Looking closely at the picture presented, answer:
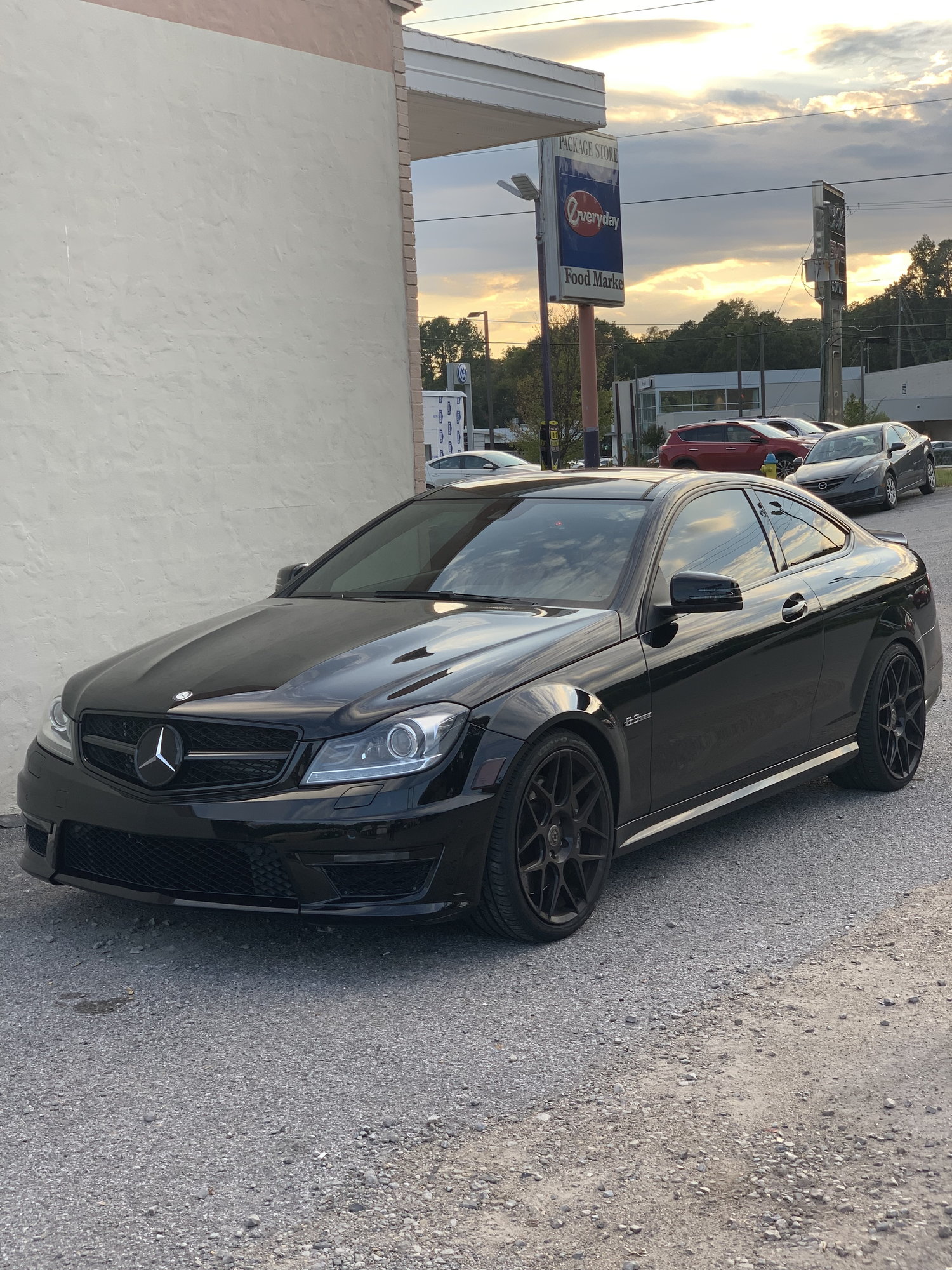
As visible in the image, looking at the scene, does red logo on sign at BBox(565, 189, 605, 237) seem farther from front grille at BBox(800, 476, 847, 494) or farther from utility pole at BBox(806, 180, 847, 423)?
utility pole at BBox(806, 180, 847, 423)

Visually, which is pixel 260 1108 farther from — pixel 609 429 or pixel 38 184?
pixel 609 429

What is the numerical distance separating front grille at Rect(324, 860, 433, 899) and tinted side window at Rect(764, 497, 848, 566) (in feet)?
8.42

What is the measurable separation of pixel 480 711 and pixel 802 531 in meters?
2.51

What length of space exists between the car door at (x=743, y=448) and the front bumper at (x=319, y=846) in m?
29.4

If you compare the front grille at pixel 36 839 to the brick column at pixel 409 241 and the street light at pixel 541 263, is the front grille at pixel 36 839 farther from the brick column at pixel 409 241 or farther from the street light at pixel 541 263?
the street light at pixel 541 263

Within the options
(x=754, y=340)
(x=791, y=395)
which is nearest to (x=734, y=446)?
(x=791, y=395)

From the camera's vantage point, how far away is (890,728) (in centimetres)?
664

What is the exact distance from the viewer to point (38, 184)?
25.7 feet

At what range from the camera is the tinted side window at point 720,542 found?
5.59 m

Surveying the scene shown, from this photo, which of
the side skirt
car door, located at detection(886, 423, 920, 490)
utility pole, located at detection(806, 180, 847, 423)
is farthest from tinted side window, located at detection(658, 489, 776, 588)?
utility pole, located at detection(806, 180, 847, 423)

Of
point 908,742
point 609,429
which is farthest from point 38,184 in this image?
point 609,429

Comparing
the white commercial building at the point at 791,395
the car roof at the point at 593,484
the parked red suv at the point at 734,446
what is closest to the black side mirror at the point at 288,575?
the car roof at the point at 593,484

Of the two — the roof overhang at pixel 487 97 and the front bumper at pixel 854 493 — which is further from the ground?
the roof overhang at pixel 487 97

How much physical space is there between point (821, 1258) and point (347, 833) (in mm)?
1902
